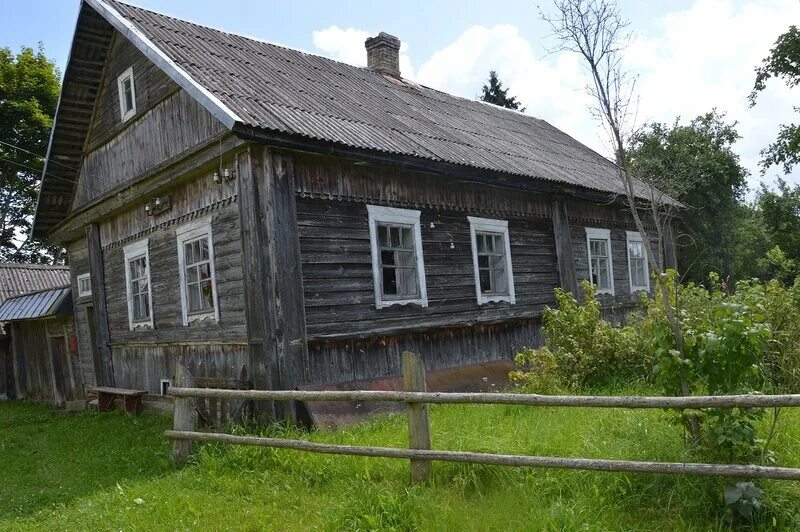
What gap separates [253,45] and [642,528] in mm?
10812

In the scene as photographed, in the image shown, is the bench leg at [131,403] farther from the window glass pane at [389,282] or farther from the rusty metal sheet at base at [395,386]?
the window glass pane at [389,282]

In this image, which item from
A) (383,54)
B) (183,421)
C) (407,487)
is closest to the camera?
(407,487)

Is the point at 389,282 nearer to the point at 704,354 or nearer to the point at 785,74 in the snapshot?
the point at 704,354

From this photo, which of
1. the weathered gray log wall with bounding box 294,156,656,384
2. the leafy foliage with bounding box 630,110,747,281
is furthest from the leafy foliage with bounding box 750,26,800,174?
the weathered gray log wall with bounding box 294,156,656,384

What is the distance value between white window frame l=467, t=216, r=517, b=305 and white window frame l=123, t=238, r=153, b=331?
17.9 feet

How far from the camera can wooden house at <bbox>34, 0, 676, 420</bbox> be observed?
8.24 metres

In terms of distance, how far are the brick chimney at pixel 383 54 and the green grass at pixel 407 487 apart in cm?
1042

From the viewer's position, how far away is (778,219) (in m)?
23.6

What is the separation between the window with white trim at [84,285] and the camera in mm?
13664

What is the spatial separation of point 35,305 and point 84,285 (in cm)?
247

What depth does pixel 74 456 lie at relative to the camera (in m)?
8.27

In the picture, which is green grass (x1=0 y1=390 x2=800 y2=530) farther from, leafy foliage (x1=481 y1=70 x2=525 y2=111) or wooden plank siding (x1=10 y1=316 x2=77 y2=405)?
leafy foliage (x1=481 y1=70 x2=525 y2=111)

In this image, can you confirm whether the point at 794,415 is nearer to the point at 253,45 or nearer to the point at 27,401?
the point at 253,45

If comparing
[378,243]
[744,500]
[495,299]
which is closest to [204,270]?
[378,243]
